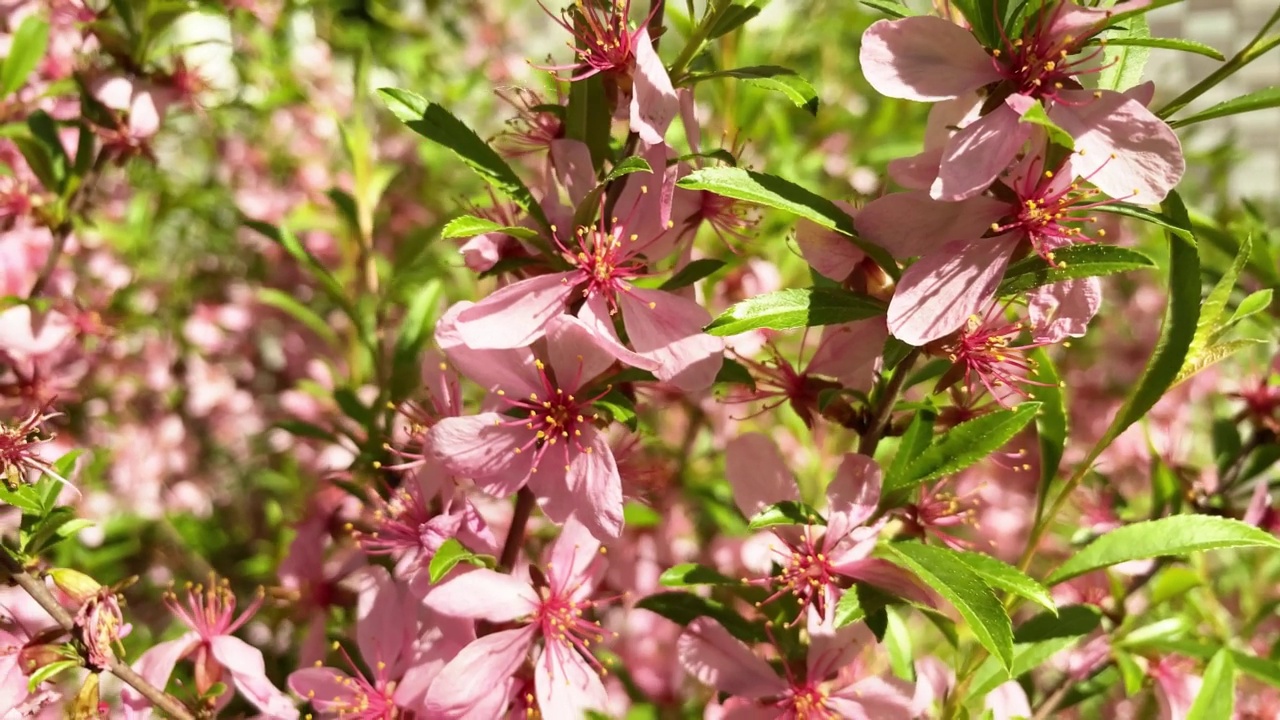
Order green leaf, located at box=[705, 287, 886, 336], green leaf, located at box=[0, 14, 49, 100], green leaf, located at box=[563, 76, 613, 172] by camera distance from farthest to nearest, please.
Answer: green leaf, located at box=[0, 14, 49, 100] < green leaf, located at box=[563, 76, 613, 172] < green leaf, located at box=[705, 287, 886, 336]

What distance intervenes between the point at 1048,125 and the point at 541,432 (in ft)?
1.47

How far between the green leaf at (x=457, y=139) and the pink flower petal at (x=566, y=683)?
395mm

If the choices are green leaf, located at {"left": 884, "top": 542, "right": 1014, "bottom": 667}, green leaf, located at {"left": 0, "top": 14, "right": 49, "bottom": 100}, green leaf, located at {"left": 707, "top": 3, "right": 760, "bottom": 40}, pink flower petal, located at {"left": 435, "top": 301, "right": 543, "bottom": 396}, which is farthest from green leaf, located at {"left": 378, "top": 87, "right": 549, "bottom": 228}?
green leaf, located at {"left": 0, "top": 14, "right": 49, "bottom": 100}

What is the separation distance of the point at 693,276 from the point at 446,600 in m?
0.34

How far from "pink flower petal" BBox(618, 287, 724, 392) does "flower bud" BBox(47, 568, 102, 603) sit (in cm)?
49

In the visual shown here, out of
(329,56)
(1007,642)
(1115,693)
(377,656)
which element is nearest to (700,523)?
(1115,693)

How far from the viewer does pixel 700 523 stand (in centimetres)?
173

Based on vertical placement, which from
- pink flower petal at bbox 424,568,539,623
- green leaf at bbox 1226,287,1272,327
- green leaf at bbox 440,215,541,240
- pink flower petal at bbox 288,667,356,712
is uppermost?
green leaf at bbox 440,215,541,240

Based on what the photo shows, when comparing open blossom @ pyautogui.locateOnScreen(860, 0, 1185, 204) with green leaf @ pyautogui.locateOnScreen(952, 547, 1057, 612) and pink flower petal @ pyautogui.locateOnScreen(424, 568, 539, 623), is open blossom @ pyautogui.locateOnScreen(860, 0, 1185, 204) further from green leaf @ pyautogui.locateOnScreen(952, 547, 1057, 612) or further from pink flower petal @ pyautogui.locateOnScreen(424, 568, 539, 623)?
pink flower petal @ pyautogui.locateOnScreen(424, 568, 539, 623)

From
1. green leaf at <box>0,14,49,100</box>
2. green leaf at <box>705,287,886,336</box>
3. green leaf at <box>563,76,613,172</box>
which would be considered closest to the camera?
green leaf at <box>705,287,886,336</box>

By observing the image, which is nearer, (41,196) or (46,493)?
(46,493)

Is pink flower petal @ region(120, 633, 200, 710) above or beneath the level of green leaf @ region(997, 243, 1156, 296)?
beneath

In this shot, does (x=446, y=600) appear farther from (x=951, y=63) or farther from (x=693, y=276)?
(x=951, y=63)

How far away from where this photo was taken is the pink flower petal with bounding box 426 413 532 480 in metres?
0.75
